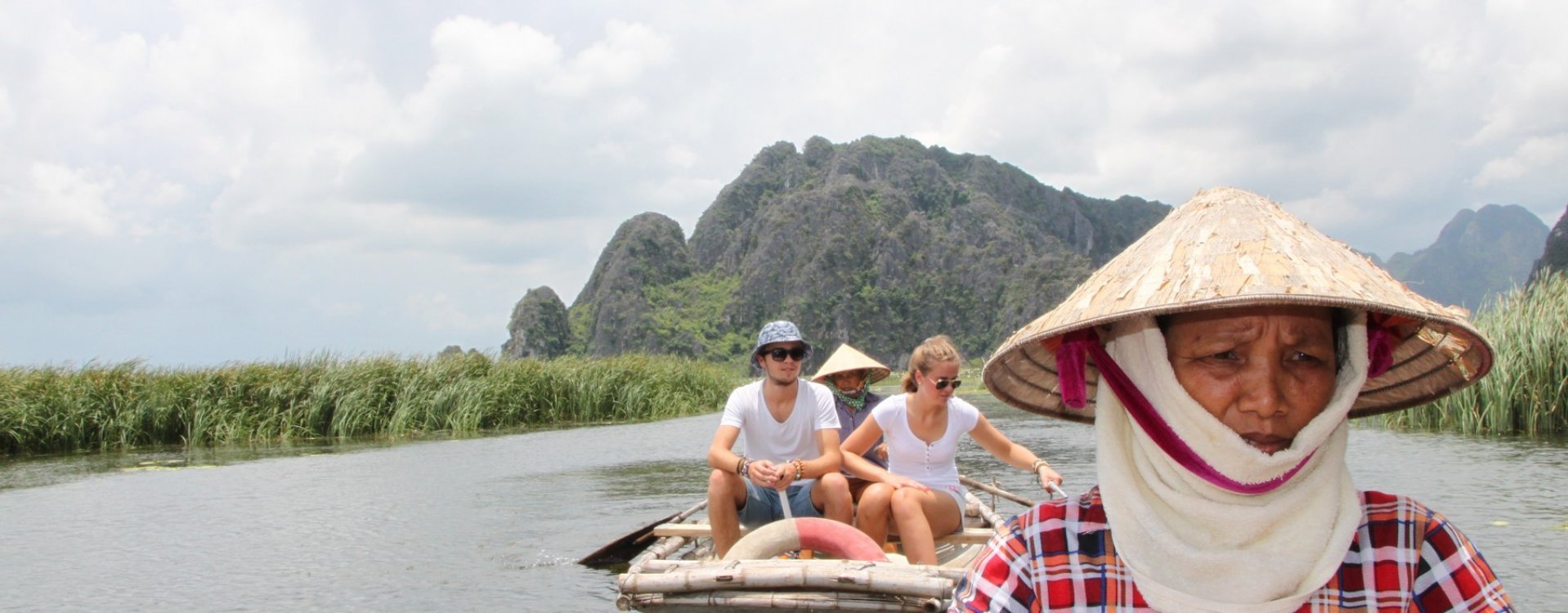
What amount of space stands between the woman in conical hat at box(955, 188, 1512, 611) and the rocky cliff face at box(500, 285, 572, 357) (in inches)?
2845

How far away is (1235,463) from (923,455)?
146 inches

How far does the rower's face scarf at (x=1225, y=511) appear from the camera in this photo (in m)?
1.15

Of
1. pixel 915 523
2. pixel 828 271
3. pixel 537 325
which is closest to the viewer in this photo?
pixel 915 523

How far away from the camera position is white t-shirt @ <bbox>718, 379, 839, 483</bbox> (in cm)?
512

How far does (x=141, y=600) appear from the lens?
5.66 meters

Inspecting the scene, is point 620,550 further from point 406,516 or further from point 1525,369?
point 1525,369

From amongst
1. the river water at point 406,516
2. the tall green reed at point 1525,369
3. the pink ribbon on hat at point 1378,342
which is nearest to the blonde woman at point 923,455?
the river water at point 406,516

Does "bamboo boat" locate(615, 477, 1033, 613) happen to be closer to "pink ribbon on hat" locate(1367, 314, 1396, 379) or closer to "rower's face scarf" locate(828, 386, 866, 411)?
"rower's face scarf" locate(828, 386, 866, 411)

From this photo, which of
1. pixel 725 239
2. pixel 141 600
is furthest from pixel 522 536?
pixel 725 239

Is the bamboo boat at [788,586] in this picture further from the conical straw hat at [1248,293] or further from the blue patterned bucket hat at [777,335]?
the conical straw hat at [1248,293]

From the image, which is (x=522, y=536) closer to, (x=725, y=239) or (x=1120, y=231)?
(x=725, y=239)

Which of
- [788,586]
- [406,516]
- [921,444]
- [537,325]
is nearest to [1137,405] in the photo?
[788,586]

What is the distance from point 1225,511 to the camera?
1.15 meters

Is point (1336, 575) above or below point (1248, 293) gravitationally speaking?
below
